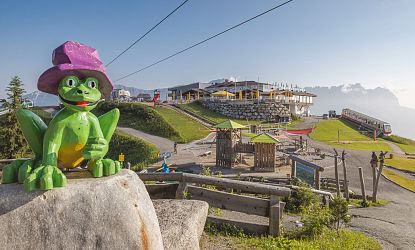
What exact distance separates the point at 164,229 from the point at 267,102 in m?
52.9

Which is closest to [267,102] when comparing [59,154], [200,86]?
[200,86]

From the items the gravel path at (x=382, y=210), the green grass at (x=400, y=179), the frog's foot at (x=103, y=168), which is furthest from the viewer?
the green grass at (x=400, y=179)

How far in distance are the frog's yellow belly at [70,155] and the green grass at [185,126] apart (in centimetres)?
3331

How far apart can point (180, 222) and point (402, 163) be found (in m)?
27.9

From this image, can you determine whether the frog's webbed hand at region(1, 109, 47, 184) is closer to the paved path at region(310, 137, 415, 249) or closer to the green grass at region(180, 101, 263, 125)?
the paved path at region(310, 137, 415, 249)

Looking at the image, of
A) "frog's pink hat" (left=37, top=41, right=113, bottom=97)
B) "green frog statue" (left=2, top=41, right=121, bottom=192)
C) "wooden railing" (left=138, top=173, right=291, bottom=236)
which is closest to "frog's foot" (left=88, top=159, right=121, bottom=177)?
"green frog statue" (left=2, top=41, right=121, bottom=192)

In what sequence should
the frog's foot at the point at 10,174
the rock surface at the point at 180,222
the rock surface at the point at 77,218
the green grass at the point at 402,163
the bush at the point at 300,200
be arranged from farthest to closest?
the green grass at the point at 402,163
the bush at the point at 300,200
the rock surface at the point at 180,222
the frog's foot at the point at 10,174
the rock surface at the point at 77,218

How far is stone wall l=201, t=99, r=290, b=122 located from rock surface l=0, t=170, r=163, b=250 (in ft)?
171

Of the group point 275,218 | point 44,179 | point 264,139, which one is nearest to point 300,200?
point 275,218

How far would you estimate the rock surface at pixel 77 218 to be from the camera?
3545mm

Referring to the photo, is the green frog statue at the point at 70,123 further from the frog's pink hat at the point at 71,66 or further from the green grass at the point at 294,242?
the green grass at the point at 294,242

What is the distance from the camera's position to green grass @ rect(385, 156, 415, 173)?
25309 mm

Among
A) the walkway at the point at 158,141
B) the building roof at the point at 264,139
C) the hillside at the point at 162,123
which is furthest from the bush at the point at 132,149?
the building roof at the point at 264,139

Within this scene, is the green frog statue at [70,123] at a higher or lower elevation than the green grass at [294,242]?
higher
